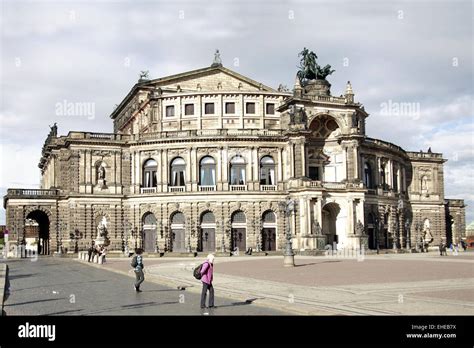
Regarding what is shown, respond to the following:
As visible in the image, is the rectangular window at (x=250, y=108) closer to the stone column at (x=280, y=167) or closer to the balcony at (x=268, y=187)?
the stone column at (x=280, y=167)

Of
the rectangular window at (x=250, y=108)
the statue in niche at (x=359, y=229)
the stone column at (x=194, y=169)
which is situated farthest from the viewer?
the rectangular window at (x=250, y=108)

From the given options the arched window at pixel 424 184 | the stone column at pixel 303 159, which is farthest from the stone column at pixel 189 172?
the arched window at pixel 424 184

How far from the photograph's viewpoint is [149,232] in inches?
3169

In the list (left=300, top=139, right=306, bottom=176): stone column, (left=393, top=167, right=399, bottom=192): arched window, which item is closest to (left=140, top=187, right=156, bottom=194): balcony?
(left=300, top=139, right=306, bottom=176): stone column

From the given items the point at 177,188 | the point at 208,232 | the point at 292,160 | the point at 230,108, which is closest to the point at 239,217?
the point at 208,232

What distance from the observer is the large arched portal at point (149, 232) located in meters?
79.9

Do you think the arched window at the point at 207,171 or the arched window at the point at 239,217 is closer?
the arched window at the point at 239,217

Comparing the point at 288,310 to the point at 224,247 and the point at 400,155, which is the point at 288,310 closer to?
the point at 224,247

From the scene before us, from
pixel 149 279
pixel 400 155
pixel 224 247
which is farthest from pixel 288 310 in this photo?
pixel 400 155

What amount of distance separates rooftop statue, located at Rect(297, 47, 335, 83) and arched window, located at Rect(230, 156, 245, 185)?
49.2 feet

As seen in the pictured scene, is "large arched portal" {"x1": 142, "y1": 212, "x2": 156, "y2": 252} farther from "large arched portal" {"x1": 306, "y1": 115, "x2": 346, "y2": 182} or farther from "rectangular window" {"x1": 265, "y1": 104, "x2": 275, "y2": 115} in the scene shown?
"rectangular window" {"x1": 265, "y1": 104, "x2": 275, "y2": 115}

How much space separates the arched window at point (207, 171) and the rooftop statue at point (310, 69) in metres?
17.4

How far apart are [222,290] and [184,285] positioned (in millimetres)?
3332

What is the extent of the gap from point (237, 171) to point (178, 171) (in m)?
7.77
